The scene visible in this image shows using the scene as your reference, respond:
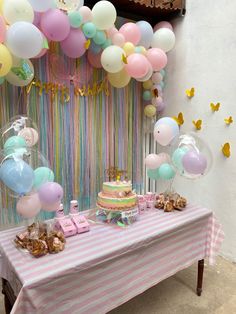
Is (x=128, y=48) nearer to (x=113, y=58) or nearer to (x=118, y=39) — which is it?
(x=118, y=39)

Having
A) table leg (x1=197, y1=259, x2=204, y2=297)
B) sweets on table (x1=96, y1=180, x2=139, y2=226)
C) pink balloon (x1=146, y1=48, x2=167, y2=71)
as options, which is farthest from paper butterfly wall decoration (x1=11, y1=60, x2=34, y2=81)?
table leg (x1=197, y1=259, x2=204, y2=297)

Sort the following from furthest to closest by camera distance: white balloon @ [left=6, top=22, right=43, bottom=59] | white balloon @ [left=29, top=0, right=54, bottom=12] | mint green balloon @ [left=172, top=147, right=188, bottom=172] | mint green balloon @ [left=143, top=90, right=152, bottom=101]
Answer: mint green balloon @ [left=143, top=90, right=152, bottom=101] → mint green balloon @ [left=172, top=147, right=188, bottom=172] → white balloon @ [left=29, top=0, right=54, bottom=12] → white balloon @ [left=6, top=22, right=43, bottom=59]

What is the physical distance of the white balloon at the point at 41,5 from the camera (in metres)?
1.52

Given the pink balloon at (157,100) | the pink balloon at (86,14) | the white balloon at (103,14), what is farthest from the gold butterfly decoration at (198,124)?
the pink balloon at (86,14)

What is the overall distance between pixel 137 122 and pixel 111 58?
87 cm

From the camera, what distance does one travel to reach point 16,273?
1106 mm

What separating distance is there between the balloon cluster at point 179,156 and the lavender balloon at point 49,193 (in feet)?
2.72

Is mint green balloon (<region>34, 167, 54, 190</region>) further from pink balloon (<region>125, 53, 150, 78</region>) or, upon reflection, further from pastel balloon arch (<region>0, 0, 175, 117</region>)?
pink balloon (<region>125, 53, 150, 78</region>)

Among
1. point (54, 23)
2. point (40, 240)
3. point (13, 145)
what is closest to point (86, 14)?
point (54, 23)

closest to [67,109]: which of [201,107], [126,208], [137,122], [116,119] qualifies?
[116,119]

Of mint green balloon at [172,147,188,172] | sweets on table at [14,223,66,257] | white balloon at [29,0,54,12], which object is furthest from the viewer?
mint green balloon at [172,147,188,172]

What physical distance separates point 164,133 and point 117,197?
0.55 metres

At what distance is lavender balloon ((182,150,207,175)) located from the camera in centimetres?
165

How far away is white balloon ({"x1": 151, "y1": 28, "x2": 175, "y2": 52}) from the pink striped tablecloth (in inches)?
56.3
